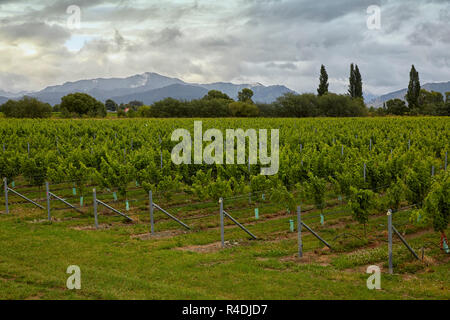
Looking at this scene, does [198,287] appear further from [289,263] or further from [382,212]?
[382,212]

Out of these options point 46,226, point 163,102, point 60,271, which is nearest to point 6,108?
point 163,102

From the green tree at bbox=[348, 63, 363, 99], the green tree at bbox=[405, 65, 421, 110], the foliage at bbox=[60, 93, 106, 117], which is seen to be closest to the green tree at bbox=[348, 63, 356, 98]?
the green tree at bbox=[348, 63, 363, 99]

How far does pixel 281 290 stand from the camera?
334 inches

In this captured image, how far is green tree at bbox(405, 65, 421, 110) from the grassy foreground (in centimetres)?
8220

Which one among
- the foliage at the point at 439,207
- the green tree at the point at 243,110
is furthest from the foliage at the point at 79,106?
the foliage at the point at 439,207

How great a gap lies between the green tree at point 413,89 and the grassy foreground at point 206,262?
82.2 metres

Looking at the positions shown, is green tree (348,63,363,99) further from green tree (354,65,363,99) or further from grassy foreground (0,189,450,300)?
grassy foreground (0,189,450,300)

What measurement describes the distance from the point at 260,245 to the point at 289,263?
181 centimetres

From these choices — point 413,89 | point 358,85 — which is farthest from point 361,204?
point 358,85

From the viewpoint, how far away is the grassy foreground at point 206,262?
844 cm

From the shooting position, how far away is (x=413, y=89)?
8962cm

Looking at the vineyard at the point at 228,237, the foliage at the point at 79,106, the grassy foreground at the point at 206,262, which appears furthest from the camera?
the foliage at the point at 79,106

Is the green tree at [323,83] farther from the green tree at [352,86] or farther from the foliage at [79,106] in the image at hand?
the foliage at [79,106]
